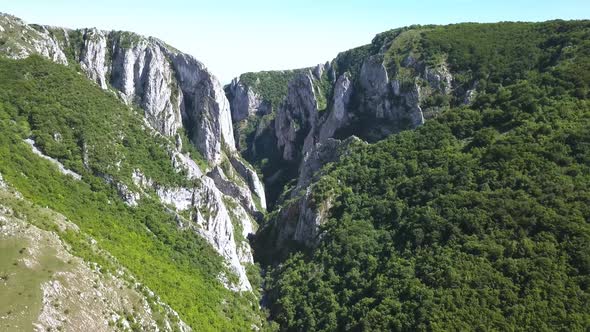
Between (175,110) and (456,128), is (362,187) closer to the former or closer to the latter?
(456,128)

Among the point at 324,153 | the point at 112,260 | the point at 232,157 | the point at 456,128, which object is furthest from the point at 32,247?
the point at 232,157

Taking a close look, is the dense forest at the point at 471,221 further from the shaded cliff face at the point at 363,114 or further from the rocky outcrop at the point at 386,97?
the rocky outcrop at the point at 386,97

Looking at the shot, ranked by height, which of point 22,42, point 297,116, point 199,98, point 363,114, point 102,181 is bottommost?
point 102,181

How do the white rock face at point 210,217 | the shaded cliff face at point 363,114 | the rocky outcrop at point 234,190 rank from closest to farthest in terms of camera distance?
the white rock face at point 210,217
the shaded cliff face at point 363,114
the rocky outcrop at point 234,190

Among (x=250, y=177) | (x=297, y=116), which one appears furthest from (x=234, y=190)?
(x=297, y=116)

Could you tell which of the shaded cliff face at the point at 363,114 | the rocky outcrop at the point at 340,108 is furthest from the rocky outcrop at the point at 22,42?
the rocky outcrop at the point at 340,108

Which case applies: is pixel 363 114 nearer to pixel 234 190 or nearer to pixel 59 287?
pixel 234 190
